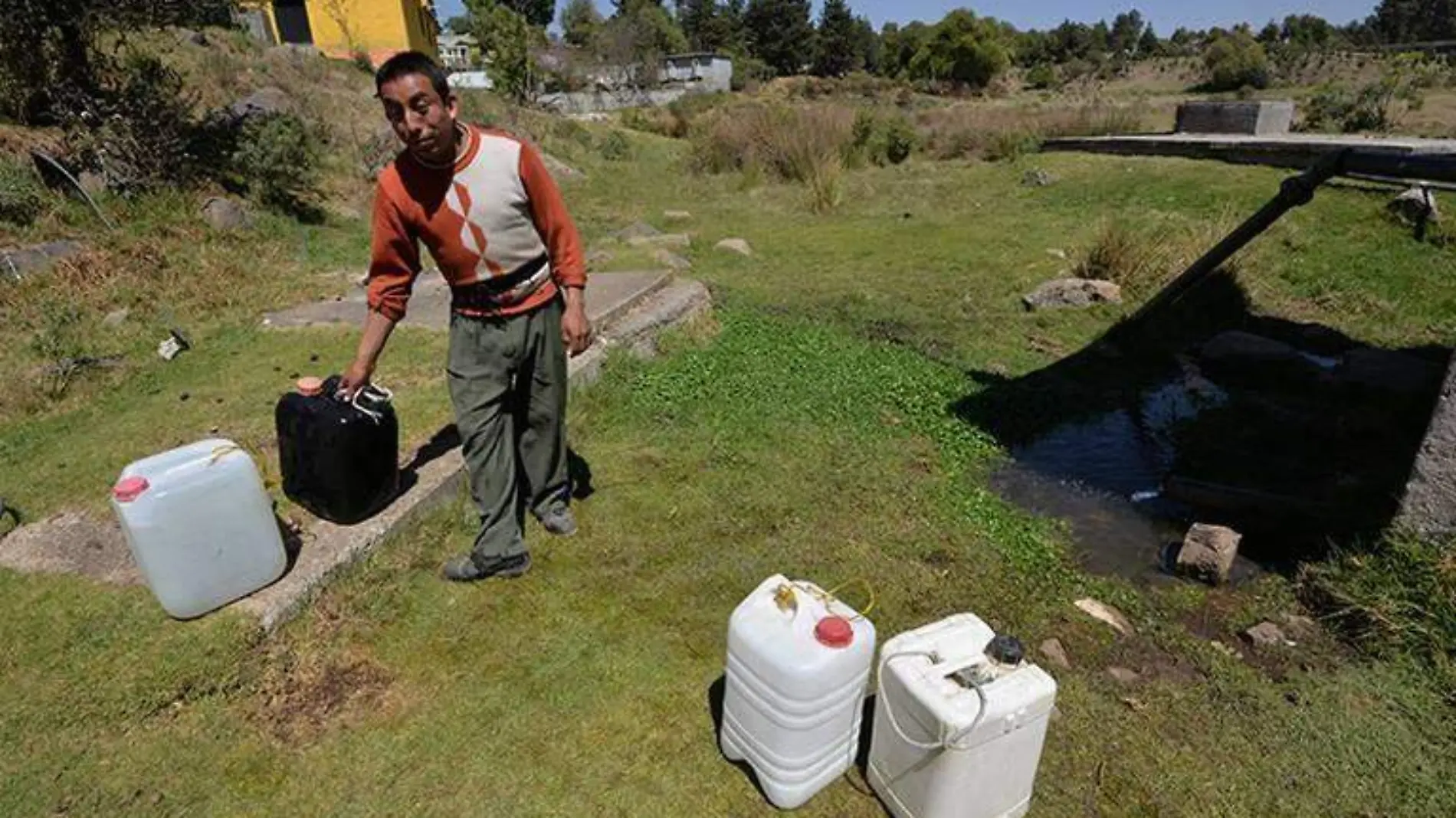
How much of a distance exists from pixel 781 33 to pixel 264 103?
55.2 meters

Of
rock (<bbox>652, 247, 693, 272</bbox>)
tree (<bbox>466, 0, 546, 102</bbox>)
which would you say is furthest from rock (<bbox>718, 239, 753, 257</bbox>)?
tree (<bbox>466, 0, 546, 102</bbox>)

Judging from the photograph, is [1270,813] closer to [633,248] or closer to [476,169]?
[476,169]

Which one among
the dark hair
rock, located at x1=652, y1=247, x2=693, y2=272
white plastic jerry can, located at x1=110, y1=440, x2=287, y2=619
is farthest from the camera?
rock, located at x1=652, y1=247, x2=693, y2=272

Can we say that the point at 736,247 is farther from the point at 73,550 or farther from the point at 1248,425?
the point at 73,550

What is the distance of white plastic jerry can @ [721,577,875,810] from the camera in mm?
2096

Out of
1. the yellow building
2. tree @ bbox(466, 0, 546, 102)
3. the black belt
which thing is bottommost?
the black belt

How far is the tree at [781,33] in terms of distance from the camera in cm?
6025

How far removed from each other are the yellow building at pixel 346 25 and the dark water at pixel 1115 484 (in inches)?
1092

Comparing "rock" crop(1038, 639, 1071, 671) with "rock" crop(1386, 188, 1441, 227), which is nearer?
"rock" crop(1038, 639, 1071, 671)

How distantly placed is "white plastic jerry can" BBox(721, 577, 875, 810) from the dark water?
6.72 feet

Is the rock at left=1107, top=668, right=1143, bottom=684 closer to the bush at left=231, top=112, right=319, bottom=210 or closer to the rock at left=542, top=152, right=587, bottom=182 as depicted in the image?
the bush at left=231, top=112, right=319, bottom=210

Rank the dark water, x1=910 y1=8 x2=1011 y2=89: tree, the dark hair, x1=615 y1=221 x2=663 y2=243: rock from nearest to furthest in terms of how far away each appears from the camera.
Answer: the dark hair, the dark water, x1=615 y1=221 x2=663 y2=243: rock, x1=910 y1=8 x2=1011 y2=89: tree

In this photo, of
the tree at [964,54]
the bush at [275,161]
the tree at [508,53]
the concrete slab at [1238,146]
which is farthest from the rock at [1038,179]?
the tree at [964,54]

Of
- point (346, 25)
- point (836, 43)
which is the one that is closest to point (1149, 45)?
point (836, 43)
